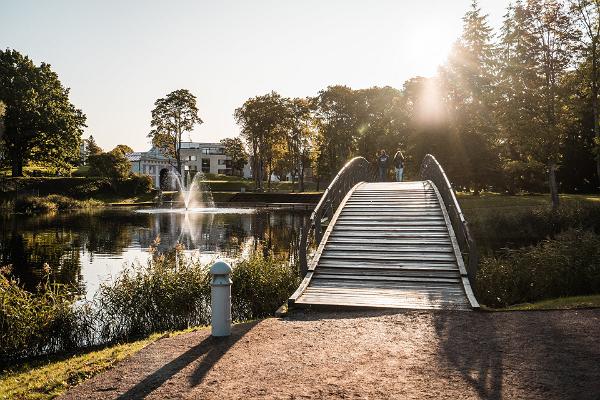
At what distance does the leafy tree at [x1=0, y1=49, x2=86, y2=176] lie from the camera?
165 ft

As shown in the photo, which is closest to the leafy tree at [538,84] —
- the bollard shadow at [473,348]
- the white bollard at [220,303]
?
the bollard shadow at [473,348]

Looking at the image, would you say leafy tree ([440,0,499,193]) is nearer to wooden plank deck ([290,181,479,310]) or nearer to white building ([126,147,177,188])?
wooden plank deck ([290,181,479,310])

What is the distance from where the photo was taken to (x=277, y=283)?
11.6 meters

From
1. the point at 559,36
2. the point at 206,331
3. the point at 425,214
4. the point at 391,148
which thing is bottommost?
the point at 206,331

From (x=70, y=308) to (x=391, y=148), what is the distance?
144 ft

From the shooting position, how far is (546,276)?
11461mm

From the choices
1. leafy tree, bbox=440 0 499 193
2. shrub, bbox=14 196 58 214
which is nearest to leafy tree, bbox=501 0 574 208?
leafy tree, bbox=440 0 499 193

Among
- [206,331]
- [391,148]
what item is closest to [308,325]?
[206,331]

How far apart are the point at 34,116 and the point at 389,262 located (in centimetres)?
4955

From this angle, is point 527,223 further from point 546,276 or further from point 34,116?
point 34,116

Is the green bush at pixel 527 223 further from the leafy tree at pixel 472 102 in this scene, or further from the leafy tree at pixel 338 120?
the leafy tree at pixel 338 120

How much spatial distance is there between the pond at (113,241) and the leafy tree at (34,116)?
16125 mm

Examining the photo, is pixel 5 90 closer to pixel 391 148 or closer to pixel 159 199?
pixel 159 199

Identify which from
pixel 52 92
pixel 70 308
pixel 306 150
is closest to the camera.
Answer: pixel 70 308
